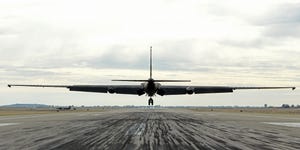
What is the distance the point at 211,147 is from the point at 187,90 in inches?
1369

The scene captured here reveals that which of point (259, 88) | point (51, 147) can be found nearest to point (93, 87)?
point (259, 88)

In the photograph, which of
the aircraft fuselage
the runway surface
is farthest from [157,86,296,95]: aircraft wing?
the runway surface

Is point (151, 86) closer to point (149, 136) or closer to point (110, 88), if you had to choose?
point (110, 88)

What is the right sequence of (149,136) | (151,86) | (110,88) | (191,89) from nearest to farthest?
(149,136)
(151,86)
(110,88)
(191,89)

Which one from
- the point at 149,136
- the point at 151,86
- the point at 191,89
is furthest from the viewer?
the point at 191,89

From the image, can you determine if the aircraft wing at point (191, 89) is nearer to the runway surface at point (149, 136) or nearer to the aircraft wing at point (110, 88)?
the aircraft wing at point (110, 88)

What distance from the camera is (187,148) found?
647 inches

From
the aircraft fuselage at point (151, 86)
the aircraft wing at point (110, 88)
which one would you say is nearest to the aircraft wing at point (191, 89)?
the aircraft fuselage at point (151, 86)

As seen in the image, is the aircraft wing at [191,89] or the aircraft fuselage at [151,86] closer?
the aircraft fuselage at [151,86]

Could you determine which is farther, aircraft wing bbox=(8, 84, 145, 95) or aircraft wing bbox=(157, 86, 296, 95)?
aircraft wing bbox=(157, 86, 296, 95)

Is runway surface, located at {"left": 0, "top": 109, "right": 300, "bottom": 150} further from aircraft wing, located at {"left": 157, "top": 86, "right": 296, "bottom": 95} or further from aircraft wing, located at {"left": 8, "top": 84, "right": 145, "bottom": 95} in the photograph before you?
aircraft wing, located at {"left": 157, "top": 86, "right": 296, "bottom": 95}

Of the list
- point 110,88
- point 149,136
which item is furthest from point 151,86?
point 149,136

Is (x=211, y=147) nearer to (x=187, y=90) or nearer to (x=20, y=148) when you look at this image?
(x=20, y=148)

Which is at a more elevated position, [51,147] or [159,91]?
[159,91]
